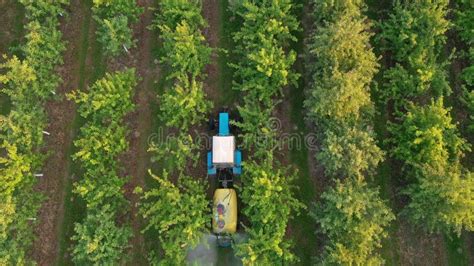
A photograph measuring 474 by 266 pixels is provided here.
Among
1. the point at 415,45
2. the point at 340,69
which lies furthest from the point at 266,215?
the point at 415,45

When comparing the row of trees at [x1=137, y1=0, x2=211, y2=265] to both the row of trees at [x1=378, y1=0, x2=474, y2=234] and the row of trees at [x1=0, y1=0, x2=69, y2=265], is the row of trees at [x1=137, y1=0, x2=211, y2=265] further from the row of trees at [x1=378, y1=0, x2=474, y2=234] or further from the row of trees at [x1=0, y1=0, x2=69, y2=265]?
the row of trees at [x1=378, y1=0, x2=474, y2=234]

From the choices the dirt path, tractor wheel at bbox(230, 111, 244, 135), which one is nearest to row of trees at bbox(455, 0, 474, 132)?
tractor wheel at bbox(230, 111, 244, 135)

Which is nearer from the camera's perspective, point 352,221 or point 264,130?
point 352,221

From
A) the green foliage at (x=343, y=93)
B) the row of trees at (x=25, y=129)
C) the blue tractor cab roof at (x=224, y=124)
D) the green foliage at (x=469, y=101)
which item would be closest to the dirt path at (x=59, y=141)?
the row of trees at (x=25, y=129)

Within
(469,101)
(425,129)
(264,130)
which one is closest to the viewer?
(425,129)

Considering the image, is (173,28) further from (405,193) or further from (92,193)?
(405,193)

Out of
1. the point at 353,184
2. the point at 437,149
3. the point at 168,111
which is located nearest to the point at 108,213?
the point at 168,111

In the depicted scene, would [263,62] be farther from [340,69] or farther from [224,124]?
[224,124]
